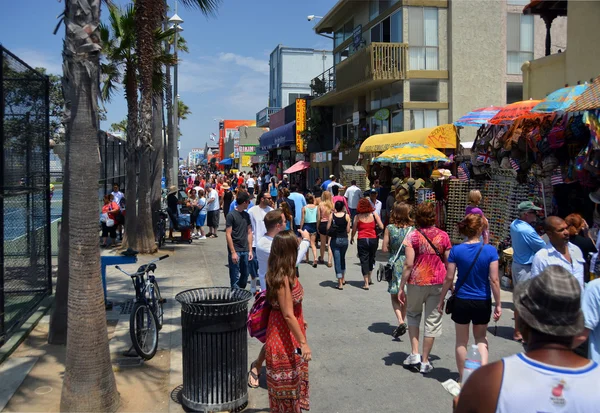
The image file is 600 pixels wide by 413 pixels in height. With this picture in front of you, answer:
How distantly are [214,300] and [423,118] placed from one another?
1774 centimetres

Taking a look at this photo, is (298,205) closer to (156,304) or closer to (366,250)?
(366,250)

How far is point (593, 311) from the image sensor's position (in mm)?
3658

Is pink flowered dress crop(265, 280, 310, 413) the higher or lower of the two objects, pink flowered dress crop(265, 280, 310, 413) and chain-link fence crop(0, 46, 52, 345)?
the lower

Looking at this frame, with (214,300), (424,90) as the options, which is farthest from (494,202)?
(424,90)

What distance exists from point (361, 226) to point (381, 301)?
142 centimetres

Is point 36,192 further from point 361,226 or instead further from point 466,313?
point 466,313

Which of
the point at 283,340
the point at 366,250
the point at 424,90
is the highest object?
the point at 424,90

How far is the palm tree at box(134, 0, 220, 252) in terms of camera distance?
532 inches

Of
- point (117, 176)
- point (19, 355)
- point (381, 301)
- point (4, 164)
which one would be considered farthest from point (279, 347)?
point (117, 176)

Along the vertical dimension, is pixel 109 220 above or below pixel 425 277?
above

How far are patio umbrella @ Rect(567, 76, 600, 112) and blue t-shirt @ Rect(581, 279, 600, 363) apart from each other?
4.89 metres

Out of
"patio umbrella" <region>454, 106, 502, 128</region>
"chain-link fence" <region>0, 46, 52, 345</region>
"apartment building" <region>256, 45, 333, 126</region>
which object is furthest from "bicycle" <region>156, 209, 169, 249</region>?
"apartment building" <region>256, 45, 333, 126</region>

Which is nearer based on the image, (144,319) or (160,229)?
(144,319)

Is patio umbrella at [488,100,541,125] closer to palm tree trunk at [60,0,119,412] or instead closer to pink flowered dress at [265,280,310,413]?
pink flowered dress at [265,280,310,413]
